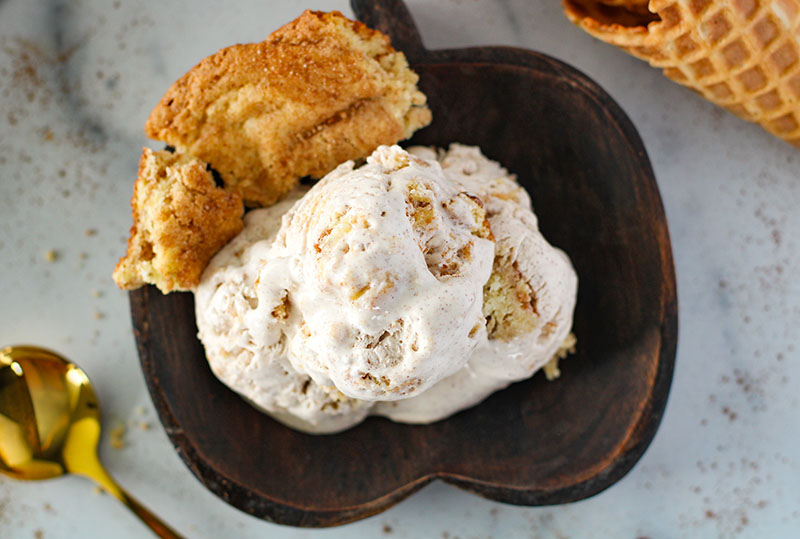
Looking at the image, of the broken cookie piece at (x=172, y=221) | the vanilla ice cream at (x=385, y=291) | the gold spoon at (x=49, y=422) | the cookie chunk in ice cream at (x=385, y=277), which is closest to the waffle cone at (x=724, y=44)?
the vanilla ice cream at (x=385, y=291)

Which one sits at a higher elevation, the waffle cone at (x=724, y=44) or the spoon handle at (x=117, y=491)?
the waffle cone at (x=724, y=44)

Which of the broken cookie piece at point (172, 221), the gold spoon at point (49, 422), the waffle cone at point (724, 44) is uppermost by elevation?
the broken cookie piece at point (172, 221)

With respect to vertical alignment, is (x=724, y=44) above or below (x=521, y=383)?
above

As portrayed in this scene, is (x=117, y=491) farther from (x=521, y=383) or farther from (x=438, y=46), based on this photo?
(x=438, y=46)

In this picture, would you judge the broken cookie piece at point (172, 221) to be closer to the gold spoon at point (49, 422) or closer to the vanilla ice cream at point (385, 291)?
the vanilla ice cream at point (385, 291)

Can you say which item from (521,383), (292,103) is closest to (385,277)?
(292,103)

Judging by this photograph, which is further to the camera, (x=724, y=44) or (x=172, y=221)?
(x=724, y=44)

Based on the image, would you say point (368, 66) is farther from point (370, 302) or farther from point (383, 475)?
point (383, 475)

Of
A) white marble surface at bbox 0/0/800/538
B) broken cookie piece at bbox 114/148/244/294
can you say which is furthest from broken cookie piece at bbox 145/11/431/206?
white marble surface at bbox 0/0/800/538
